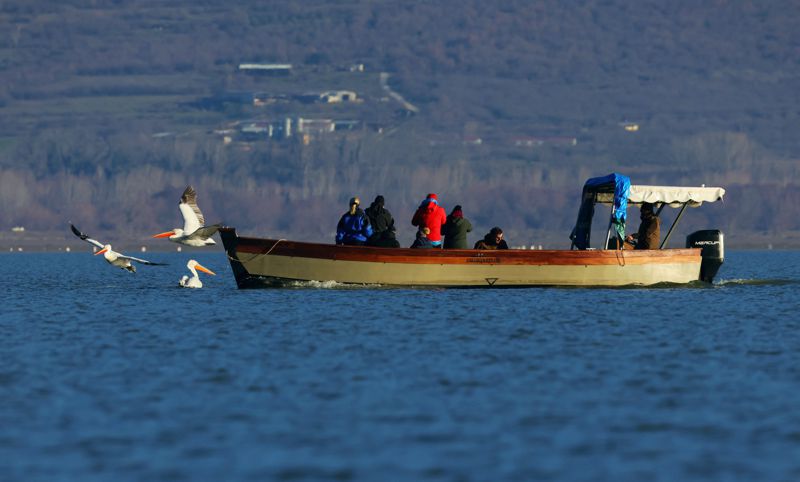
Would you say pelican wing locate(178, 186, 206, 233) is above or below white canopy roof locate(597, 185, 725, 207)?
below

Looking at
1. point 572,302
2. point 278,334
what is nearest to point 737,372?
point 278,334

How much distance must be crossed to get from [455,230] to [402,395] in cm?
2328

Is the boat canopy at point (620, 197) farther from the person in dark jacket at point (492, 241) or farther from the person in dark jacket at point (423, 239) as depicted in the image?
the person in dark jacket at point (423, 239)

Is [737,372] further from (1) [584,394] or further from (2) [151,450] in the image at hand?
(2) [151,450]

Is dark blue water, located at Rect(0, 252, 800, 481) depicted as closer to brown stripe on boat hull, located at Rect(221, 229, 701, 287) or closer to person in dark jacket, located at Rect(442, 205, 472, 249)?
brown stripe on boat hull, located at Rect(221, 229, 701, 287)

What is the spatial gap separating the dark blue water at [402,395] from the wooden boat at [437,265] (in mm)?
4487

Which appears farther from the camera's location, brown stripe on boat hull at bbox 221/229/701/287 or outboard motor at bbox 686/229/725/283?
outboard motor at bbox 686/229/725/283

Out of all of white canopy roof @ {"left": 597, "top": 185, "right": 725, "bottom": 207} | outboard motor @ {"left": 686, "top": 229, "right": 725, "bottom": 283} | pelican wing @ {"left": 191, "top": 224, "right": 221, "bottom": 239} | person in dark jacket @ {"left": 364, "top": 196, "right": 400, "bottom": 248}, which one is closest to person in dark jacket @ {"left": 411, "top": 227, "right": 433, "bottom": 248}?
person in dark jacket @ {"left": 364, "top": 196, "right": 400, "bottom": 248}

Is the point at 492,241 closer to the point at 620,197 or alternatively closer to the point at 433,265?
the point at 433,265

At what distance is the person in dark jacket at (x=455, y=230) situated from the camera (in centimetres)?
4931

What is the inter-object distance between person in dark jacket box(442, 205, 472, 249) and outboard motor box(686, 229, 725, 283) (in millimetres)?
8555

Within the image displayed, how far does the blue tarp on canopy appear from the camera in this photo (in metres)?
52.1

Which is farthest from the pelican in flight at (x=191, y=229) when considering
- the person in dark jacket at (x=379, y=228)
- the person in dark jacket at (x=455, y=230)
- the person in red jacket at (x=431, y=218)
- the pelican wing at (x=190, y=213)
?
the person in dark jacket at (x=455, y=230)

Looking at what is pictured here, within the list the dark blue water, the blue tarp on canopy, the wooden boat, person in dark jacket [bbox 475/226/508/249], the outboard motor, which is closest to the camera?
the dark blue water
